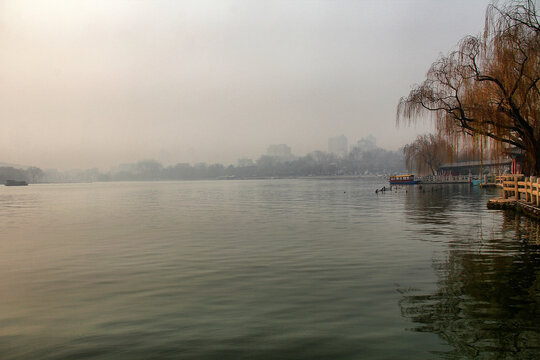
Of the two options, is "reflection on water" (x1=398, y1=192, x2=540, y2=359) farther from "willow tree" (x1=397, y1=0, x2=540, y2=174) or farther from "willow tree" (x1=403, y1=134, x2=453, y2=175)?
"willow tree" (x1=403, y1=134, x2=453, y2=175)

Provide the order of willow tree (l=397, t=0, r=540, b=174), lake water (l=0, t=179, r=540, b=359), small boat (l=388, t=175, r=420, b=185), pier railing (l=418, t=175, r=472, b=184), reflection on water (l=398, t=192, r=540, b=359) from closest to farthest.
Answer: reflection on water (l=398, t=192, r=540, b=359) < lake water (l=0, t=179, r=540, b=359) < willow tree (l=397, t=0, r=540, b=174) < pier railing (l=418, t=175, r=472, b=184) < small boat (l=388, t=175, r=420, b=185)

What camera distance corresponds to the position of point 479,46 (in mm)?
22344

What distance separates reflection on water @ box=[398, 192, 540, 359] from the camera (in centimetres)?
652

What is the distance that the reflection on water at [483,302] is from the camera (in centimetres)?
652

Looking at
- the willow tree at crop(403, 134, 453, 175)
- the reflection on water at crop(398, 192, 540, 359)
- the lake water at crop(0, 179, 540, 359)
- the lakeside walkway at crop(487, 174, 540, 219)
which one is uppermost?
the willow tree at crop(403, 134, 453, 175)

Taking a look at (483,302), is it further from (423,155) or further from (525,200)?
(423,155)

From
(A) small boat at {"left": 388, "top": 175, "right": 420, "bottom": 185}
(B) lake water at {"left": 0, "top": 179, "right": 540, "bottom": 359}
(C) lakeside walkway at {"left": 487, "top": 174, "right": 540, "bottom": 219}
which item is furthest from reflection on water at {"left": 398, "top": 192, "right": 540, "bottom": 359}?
(A) small boat at {"left": 388, "top": 175, "right": 420, "bottom": 185}

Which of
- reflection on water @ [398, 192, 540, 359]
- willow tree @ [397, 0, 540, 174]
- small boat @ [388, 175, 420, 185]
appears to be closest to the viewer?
reflection on water @ [398, 192, 540, 359]

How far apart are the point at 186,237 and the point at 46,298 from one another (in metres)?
9.80

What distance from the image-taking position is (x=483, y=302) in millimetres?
8539

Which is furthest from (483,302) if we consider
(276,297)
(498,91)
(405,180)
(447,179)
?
(405,180)

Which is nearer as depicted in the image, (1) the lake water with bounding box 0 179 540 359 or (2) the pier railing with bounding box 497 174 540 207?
(1) the lake water with bounding box 0 179 540 359

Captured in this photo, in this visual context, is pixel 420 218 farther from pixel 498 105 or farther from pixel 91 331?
pixel 91 331

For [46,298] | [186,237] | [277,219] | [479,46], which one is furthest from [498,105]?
[46,298]
